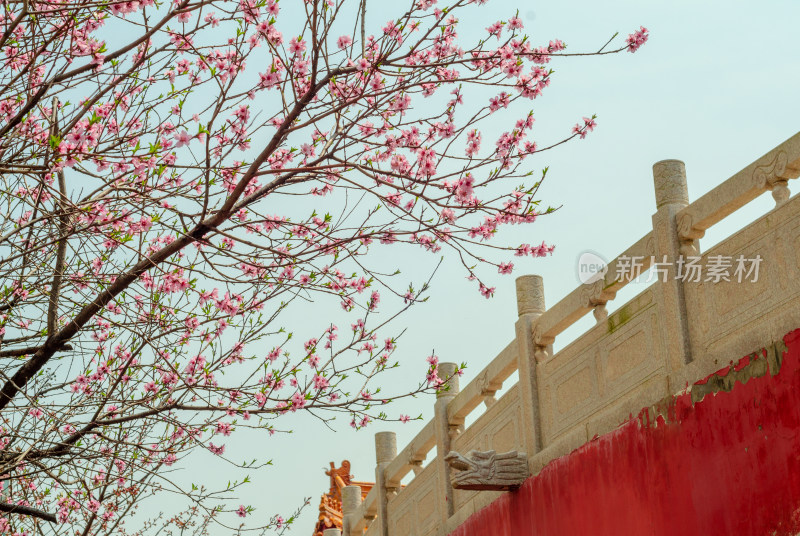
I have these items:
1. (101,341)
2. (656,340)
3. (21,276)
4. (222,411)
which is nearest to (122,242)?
(21,276)

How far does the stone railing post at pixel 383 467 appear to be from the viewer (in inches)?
436

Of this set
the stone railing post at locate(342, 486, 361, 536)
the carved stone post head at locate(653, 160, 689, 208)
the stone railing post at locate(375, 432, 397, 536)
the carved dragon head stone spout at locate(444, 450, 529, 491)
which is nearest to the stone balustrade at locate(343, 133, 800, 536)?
the carved stone post head at locate(653, 160, 689, 208)

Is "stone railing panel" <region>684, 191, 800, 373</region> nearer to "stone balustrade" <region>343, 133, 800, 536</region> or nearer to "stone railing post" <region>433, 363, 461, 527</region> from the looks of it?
"stone balustrade" <region>343, 133, 800, 536</region>

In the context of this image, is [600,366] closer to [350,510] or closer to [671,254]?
[671,254]

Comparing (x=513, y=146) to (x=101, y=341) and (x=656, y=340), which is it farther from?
(x=101, y=341)

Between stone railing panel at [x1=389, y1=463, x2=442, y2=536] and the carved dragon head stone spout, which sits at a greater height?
stone railing panel at [x1=389, y1=463, x2=442, y2=536]

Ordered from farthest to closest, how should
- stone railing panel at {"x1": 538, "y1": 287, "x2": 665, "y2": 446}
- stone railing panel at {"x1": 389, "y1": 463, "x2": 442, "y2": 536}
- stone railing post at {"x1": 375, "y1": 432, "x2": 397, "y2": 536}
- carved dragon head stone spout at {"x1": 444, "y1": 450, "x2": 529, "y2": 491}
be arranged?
stone railing post at {"x1": 375, "y1": 432, "x2": 397, "y2": 536}
stone railing panel at {"x1": 389, "y1": 463, "x2": 442, "y2": 536}
carved dragon head stone spout at {"x1": 444, "y1": 450, "x2": 529, "y2": 491}
stone railing panel at {"x1": 538, "y1": 287, "x2": 665, "y2": 446}

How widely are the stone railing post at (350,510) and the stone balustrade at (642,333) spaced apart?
2.92 meters

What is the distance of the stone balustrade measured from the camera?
5500mm

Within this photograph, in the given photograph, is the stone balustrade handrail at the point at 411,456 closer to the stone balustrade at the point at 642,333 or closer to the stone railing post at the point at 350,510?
the stone balustrade at the point at 642,333

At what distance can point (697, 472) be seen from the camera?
18.7 feet

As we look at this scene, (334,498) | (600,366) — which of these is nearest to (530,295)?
(600,366)

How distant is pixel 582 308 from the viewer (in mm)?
7137

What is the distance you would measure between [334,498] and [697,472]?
471 inches
